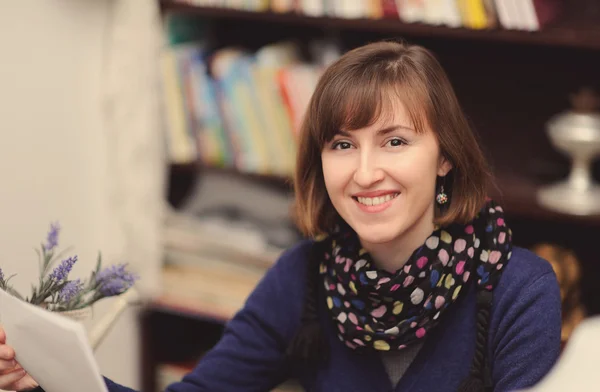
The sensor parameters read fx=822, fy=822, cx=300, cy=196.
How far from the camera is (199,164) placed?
2.37 meters

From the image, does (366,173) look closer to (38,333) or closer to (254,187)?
(38,333)

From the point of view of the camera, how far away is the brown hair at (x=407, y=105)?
4.29 ft

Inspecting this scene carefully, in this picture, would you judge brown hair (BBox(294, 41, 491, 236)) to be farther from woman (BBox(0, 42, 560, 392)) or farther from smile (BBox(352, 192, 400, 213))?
smile (BBox(352, 192, 400, 213))

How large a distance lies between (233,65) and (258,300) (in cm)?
92

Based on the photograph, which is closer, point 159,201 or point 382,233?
point 382,233

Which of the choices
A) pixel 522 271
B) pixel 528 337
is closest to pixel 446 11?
pixel 522 271

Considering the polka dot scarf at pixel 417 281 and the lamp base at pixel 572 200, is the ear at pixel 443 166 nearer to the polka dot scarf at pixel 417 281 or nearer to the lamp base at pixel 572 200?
the polka dot scarf at pixel 417 281

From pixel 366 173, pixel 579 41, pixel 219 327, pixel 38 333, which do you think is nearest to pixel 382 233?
pixel 366 173

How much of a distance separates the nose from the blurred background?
0.72 metres

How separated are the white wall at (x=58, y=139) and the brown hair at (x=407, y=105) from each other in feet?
2.97

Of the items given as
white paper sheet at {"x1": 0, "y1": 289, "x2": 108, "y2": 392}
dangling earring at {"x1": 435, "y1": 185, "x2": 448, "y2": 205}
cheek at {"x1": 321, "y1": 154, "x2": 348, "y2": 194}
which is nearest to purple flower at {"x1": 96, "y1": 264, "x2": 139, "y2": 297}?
white paper sheet at {"x1": 0, "y1": 289, "x2": 108, "y2": 392}

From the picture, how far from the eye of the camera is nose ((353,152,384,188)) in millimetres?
1295

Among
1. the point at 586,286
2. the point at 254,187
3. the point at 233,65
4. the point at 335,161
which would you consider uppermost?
the point at 233,65

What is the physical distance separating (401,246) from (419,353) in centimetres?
19
